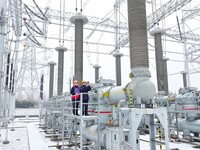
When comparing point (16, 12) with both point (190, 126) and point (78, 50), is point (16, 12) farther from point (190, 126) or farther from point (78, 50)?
point (190, 126)

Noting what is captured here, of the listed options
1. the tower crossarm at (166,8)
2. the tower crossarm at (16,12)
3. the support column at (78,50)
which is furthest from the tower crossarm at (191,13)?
the tower crossarm at (16,12)

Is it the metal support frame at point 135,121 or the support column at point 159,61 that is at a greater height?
the support column at point 159,61

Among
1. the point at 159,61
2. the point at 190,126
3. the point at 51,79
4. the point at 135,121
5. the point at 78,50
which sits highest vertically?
the point at 78,50

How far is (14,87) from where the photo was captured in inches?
876

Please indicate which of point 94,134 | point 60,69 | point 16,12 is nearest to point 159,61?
point 60,69

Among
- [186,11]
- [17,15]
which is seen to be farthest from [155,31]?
[17,15]

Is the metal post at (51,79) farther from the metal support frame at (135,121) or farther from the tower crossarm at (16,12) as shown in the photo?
the metal support frame at (135,121)

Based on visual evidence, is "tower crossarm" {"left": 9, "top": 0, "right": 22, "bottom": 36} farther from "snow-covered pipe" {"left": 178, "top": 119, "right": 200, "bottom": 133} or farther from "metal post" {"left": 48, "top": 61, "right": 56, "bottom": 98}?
"snow-covered pipe" {"left": 178, "top": 119, "right": 200, "bottom": 133}

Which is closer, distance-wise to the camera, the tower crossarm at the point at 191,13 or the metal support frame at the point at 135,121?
the metal support frame at the point at 135,121

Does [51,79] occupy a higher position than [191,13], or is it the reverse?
[191,13]

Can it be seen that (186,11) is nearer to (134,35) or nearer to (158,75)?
(158,75)

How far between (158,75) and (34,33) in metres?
15.9

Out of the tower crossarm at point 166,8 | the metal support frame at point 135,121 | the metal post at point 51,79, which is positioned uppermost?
the tower crossarm at point 166,8

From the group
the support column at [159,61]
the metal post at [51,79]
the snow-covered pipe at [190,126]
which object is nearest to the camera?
the snow-covered pipe at [190,126]
